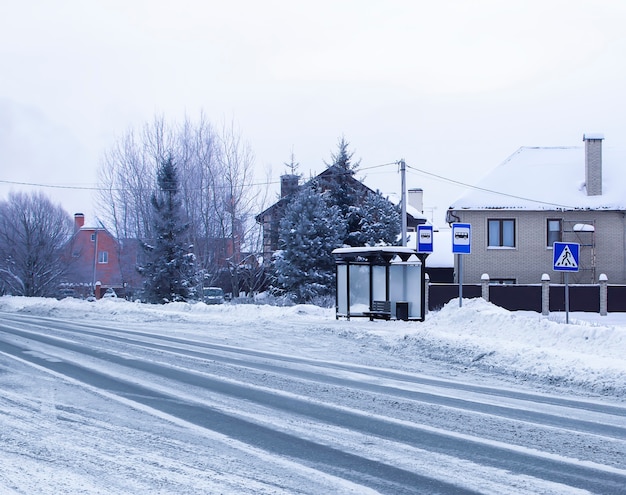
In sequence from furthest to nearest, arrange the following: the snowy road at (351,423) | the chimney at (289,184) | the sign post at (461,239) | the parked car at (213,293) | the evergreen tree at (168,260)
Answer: the chimney at (289,184), the parked car at (213,293), the evergreen tree at (168,260), the sign post at (461,239), the snowy road at (351,423)

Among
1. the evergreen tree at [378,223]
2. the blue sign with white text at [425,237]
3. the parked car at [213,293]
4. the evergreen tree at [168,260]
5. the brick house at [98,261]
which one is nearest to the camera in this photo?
the blue sign with white text at [425,237]

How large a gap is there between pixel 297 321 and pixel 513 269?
61.7ft

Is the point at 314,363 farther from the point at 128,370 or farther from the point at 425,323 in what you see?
the point at 425,323

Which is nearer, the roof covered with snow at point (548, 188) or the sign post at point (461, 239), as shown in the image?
the sign post at point (461, 239)

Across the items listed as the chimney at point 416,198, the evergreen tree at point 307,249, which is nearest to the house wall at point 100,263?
the chimney at point 416,198

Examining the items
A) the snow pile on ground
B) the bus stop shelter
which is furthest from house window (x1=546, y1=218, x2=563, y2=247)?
the bus stop shelter

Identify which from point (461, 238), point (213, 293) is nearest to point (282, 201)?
point (213, 293)

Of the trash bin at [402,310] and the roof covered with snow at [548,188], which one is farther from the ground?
the roof covered with snow at [548,188]

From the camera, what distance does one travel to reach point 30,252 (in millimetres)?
48906

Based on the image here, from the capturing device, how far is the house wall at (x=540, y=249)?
1533 inches

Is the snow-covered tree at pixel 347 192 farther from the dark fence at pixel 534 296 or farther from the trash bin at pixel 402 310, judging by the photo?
the trash bin at pixel 402 310

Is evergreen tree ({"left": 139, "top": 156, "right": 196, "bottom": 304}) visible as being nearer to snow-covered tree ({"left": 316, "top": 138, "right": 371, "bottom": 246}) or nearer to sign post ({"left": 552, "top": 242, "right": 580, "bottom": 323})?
snow-covered tree ({"left": 316, "top": 138, "right": 371, "bottom": 246})

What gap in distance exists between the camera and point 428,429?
8422 millimetres

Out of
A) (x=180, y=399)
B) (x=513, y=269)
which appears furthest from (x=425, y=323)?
(x=513, y=269)
